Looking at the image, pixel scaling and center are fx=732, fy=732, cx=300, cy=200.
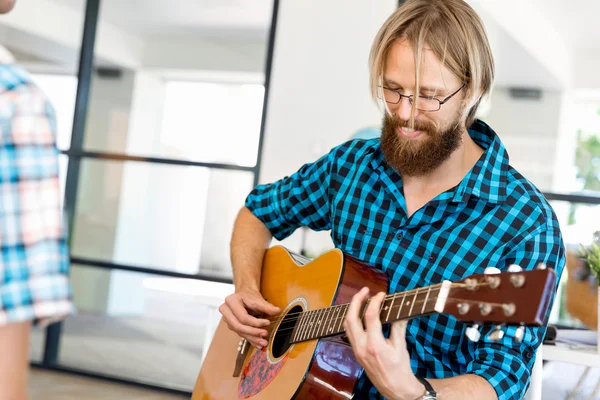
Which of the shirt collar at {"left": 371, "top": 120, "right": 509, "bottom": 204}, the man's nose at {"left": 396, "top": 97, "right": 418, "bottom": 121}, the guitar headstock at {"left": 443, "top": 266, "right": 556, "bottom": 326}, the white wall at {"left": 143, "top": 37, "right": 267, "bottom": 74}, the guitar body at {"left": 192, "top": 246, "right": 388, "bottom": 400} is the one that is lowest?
the guitar body at {"left": 192, "top": 246, "right": 388, "bottom": 400}

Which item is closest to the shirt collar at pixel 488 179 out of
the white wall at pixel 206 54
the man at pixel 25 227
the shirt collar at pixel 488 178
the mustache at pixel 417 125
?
the shirt collar at pixel 488 178

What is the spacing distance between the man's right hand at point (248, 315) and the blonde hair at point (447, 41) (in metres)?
0.55

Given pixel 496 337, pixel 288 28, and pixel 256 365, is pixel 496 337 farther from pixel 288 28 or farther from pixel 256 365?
pixel 288 28

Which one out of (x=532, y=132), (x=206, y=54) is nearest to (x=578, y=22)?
(x=532, y=132)

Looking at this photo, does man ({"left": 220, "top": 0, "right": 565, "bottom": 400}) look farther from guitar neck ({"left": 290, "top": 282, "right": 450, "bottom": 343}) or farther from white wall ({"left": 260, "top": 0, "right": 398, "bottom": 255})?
white wall ({"left": 260, "top": 0, "right": 398, "bottom": 255})

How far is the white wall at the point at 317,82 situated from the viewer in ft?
12.1

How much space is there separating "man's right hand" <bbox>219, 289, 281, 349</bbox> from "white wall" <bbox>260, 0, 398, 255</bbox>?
6.33 feet

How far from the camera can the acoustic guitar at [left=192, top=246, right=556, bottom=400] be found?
1.05 meters

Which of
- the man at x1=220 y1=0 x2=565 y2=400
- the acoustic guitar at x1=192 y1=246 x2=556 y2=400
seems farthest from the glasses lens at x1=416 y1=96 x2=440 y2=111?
the acoustic guitar at x1=192 y1=246 x2=556 y2=400

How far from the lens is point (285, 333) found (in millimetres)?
1590

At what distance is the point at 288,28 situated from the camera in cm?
386

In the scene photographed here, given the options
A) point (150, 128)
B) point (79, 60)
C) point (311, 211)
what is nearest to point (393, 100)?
point (311, 211)

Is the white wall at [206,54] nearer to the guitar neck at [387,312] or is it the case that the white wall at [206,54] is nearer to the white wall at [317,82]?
the white wall at [317,82]

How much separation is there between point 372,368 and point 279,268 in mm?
618
